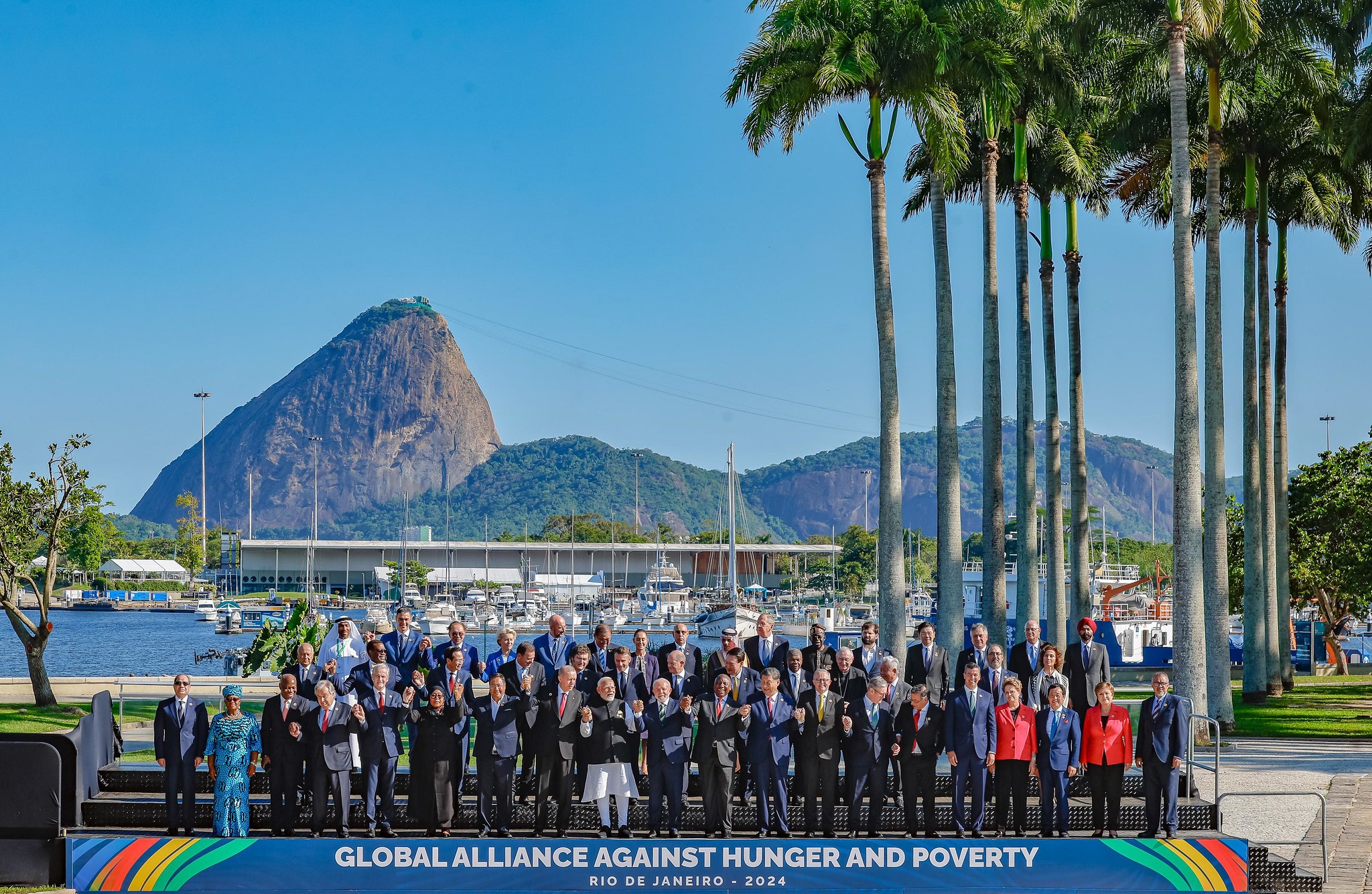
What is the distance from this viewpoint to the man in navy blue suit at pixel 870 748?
577 inches

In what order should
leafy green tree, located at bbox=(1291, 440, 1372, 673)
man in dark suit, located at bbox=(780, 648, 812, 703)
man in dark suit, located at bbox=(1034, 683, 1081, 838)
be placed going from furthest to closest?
leafy green tree, located at bbox=(1291, 440, 1372, 673), man in dark suit, located at bbox=(780, 648, 812, 703), man in dark suit, located at bbox=(1034, 683, 1081, 838)

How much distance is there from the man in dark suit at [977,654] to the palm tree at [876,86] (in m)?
8.79

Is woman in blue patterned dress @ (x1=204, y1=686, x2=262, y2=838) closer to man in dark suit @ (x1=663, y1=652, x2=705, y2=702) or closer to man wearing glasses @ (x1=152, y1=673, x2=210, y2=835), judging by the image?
man wearing glasses @ (x1=152, y1=673, x2=210, y2=835)

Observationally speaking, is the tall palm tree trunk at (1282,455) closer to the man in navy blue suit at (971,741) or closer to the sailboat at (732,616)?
the man in navy blue suit at (971,741)

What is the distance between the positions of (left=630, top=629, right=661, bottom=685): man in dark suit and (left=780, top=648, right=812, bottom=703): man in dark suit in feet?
5.00

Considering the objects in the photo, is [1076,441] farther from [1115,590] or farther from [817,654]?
[1115,590]

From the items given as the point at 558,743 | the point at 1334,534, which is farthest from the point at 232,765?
the point at 1334,534

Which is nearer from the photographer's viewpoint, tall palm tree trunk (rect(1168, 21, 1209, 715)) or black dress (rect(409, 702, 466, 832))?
black dress (rect(409, 702, 466, 832))

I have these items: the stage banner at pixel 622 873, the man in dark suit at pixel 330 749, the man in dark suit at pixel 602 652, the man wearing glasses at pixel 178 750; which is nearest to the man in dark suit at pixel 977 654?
the stage banner at pixel 622 873

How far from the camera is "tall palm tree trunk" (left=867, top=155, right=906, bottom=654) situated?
25.3m

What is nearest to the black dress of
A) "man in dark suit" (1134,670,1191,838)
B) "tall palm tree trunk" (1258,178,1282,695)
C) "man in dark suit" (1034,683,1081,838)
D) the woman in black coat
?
the woman in black coat

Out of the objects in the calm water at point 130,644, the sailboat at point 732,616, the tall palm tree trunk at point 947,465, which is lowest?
the calm water at point 130,644

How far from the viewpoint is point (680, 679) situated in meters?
15.3

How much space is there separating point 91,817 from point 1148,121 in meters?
25.7
